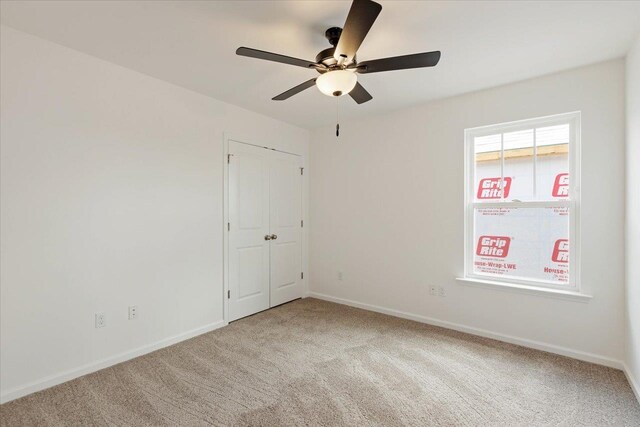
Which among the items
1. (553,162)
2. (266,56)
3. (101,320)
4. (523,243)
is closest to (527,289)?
(523,243)

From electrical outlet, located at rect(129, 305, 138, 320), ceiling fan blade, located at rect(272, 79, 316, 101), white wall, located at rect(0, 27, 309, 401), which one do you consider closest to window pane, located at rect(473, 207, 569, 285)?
ceiling fan blade, located at rect(272, 79, 316, 101)

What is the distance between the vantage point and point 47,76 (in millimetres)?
2225

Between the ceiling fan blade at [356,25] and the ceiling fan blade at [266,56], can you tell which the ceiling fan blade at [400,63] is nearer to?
the ceiling fan blade at [356,25]

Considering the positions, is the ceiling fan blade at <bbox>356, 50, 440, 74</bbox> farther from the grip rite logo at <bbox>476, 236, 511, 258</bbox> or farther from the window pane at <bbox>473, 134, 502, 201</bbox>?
the grip rite logo at <bbox>476, 236, 511, 258</bbox>

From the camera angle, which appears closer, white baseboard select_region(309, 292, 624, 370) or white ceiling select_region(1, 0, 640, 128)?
white ceiling select_region(1, 0, 640, 128)

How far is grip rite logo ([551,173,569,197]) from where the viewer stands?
2766 millimetres

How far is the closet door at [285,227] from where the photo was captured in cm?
407

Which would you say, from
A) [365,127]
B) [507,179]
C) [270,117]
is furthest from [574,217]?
[270,117]

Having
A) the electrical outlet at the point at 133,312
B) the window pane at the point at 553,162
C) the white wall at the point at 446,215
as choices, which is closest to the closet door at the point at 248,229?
the white wall at the point at 446,215

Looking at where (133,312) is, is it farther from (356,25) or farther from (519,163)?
(519,163)

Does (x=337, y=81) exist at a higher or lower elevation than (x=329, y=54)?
lower

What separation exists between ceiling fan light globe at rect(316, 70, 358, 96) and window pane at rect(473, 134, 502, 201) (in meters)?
1.96

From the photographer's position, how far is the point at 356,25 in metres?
1.55

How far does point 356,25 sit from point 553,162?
2424mm
